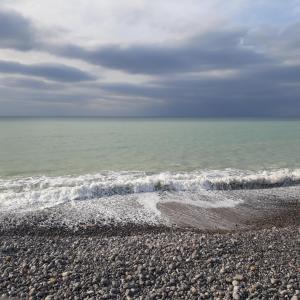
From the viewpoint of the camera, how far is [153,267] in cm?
914

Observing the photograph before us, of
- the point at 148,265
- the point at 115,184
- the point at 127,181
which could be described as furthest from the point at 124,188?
the point at 148,265

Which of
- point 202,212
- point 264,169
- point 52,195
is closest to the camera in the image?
point 202,212

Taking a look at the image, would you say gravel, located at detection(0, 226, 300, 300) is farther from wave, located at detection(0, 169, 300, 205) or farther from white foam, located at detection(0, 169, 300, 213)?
wave, located at detection(0, 169, 300, 205)

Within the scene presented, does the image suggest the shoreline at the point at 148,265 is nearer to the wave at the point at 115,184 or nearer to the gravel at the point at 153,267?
the gravel at the point at 153,267

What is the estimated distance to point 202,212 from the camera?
15695mm

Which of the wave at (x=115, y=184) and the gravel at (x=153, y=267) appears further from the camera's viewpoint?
the wave at (x=115, y=184)

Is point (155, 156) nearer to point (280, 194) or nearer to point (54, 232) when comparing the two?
point (280, 194)

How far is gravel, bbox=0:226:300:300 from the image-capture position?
8.16 m

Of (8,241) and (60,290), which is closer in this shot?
(60,290)

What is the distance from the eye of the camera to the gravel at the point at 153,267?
26.8 feet

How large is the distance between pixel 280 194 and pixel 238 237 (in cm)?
871

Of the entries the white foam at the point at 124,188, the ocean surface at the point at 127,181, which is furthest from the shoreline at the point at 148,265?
the white foam at the point at 124,188

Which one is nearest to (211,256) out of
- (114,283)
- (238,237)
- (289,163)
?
(238,237)

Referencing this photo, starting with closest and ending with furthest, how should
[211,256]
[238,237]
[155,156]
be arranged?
[211,256]
[238,237]
[155,156]
